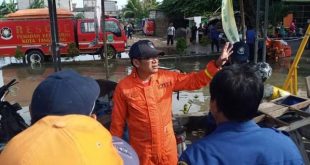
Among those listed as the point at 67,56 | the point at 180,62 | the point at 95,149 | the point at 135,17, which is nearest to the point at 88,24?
the point at 67,56

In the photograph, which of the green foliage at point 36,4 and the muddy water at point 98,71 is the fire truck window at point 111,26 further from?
the green foliage at point 36,4

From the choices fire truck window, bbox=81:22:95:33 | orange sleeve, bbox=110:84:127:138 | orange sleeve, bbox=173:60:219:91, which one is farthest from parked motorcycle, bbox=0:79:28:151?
fire truck window, bbox=81:22:95:33

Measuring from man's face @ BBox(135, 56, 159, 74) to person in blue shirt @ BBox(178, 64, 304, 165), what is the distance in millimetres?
1168

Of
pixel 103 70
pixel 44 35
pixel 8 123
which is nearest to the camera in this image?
pixel 8 123

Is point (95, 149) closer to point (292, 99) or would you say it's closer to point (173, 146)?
point (173, 146)

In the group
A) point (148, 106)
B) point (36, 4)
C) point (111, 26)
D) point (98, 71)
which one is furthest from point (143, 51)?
point (36, 4)

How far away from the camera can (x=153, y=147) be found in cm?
278

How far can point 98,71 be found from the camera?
14438 mm

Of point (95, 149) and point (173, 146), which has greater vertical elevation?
point (95, 149)

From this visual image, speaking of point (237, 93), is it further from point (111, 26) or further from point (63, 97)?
point (111, 26)

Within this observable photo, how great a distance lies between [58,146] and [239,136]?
807 mm

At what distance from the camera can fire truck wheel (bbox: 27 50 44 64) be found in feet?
53.4

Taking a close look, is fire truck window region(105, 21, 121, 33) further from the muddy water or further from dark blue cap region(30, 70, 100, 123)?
dark blue cap region(30, 70, 100, 123)

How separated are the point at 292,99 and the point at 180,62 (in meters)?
12.1
